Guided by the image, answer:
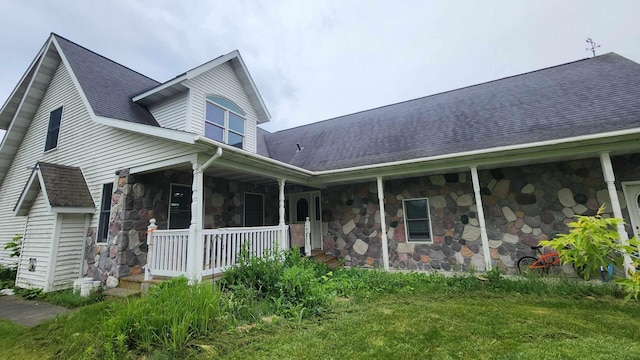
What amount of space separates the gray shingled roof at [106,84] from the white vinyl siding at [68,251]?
285 cm

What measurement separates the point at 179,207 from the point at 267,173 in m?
2.49

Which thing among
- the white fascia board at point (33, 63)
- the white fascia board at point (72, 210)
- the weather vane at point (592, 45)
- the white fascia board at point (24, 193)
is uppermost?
the weather vane at point (592, 45)

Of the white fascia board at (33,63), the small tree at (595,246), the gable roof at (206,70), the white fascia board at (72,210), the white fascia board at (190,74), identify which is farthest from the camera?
the white fascia board at (33,63)

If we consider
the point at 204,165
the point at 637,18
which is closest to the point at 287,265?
the point at 204,165

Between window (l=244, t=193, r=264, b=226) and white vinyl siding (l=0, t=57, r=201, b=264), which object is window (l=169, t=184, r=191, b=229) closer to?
white vinyl siding (l=0, t=57, r=201, b=264)

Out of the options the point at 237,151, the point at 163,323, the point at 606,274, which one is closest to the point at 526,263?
the point at 606,274

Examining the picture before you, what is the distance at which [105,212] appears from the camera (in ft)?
21.6

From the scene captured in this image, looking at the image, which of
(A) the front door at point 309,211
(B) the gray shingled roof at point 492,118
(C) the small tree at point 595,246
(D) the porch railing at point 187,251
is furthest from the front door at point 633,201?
(D) the porch railing at point 187,251

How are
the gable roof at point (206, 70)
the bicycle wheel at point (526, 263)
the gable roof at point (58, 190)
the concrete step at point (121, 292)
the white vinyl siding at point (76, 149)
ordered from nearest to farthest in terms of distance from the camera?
the concrete step at point (121, 292) → the white vinyl siding at point (76, 149) → the bicycle wheel at point (526, 263) → the gable roof at point (58, 190) → the gable roof at point (206, 70)

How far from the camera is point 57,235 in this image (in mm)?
6367

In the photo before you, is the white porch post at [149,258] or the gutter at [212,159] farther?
the white porch post at [149,258]

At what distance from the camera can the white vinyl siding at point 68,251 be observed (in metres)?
6.38

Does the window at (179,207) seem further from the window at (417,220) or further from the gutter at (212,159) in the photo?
the window at (417,220)

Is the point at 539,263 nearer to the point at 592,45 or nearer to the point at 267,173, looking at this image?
the point at 267,173
